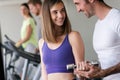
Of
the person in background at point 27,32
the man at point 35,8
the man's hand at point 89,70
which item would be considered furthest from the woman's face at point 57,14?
the person in background at point 27,32

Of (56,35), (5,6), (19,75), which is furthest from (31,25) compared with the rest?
(56,35)

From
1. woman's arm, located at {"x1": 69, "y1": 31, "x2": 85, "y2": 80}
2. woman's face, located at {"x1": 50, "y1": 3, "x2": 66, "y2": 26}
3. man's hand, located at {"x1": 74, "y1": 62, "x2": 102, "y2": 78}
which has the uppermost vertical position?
woman's face, located at {"x1": 50, "y1": 3, "x2": 66, "y2": 26}

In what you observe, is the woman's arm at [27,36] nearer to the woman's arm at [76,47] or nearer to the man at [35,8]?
the man at [35,8]

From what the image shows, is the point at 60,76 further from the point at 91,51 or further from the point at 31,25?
the point at 31,25

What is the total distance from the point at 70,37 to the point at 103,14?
197mm

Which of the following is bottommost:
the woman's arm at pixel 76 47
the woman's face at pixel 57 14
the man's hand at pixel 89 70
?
the man's hand at pixel 89 70

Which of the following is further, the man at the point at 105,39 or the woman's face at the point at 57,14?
the woman's face at the point at 57,14

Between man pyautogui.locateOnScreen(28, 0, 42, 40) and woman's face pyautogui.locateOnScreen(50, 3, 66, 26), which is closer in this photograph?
woman's face pyautogui.locateOnScreen(50, 3, 66, 26)

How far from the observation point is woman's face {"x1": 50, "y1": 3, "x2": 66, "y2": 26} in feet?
4.15

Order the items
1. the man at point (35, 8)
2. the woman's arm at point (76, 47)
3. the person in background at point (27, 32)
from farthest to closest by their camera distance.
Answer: the person in background at point (27, 32)
the man at point (35, 8)
the woman's arm at point (76, 47)

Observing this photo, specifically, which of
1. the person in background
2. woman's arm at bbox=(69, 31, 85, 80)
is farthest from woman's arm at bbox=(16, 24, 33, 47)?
woman's arm at bbox=(69, 31, 85, 80)

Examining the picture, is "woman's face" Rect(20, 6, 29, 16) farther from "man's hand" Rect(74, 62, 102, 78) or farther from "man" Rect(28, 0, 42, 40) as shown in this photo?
"man's hand" Rect(74, 62, 102, 78)

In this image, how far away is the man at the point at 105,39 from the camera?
3.20ft

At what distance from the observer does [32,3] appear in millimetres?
2184
